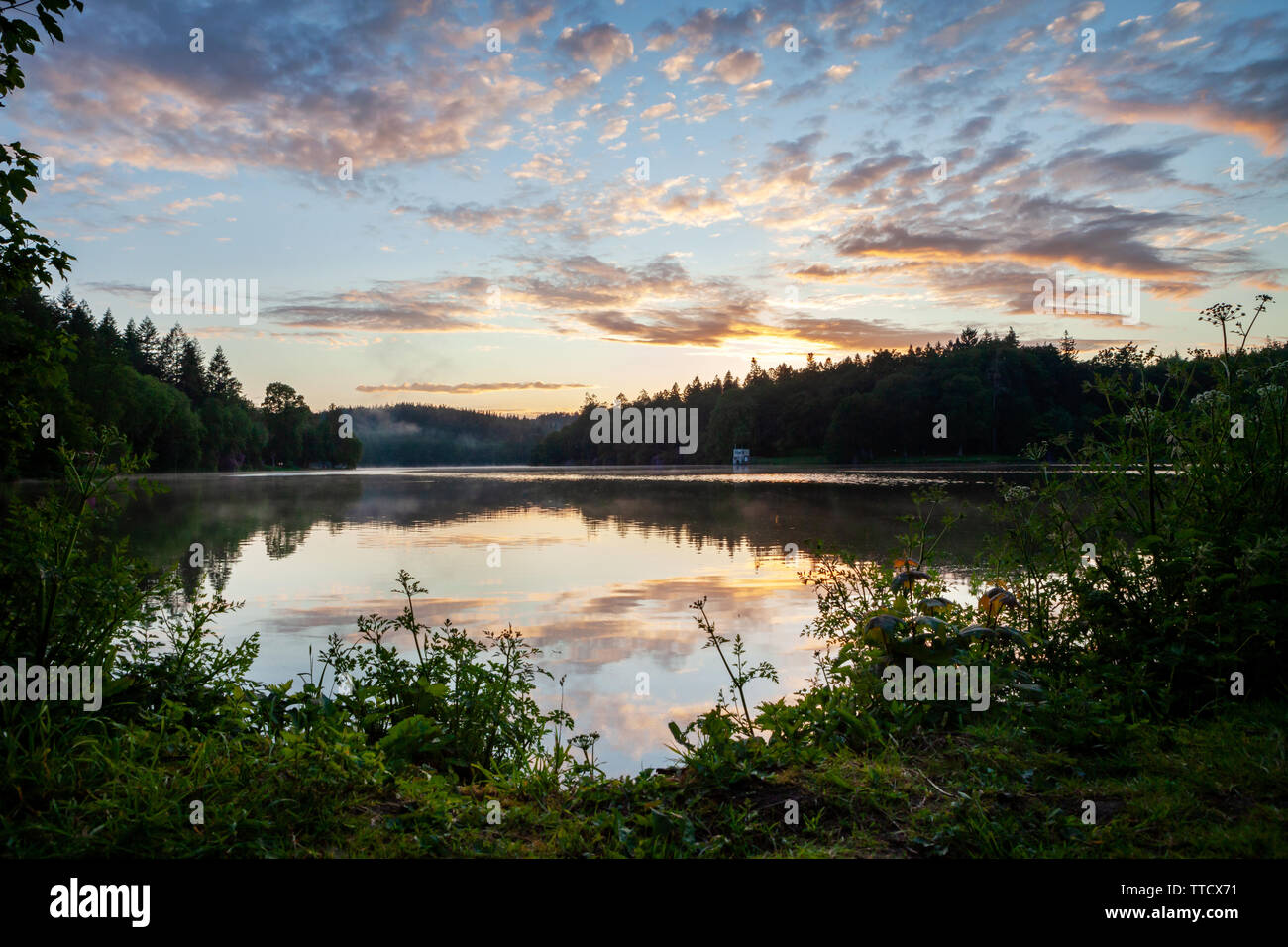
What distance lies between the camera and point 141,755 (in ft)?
11.4

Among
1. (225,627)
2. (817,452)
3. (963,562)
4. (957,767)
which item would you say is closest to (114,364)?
(225,627)

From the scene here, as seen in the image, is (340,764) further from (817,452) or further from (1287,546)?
(817,452)

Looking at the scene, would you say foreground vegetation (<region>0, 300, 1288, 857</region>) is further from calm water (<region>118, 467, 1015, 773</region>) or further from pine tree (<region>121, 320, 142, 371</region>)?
pine tree (<region>121, 320, 142, 371</region>)

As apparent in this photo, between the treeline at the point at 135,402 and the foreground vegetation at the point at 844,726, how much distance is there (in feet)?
1.41

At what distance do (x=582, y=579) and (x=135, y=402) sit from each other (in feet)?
204

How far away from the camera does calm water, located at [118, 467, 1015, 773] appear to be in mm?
6336

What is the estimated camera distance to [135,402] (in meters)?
58.2

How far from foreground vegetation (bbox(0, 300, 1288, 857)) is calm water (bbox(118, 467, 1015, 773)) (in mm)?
1104

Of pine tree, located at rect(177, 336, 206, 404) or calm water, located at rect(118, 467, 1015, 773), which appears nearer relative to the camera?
calm water, located at rect(118, 467, 1015, 773)

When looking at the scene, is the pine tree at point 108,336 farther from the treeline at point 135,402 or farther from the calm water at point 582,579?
the calm water at point 582,579

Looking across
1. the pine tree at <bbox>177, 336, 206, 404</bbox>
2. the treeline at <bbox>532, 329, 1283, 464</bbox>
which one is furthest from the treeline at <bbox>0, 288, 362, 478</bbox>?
the treeline at <bbox>532, 329, 1283, 464</bbox>

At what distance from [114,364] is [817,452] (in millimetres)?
92451

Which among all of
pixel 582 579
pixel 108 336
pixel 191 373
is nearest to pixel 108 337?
pixel 108 336

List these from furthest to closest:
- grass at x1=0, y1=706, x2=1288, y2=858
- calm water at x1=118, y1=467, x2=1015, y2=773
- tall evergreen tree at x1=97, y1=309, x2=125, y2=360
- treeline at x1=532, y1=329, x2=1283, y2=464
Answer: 1. treeline at x1=532, y1=329, x2=1283, y2=464
2. tall evergreen tree at x1=97, y1=309, x2=125, y2=360
3. calm water at x1=118, y1=467, x2=1015, y2=773
4. grass at x1=0, y1=706, x2=1288, y2=858
